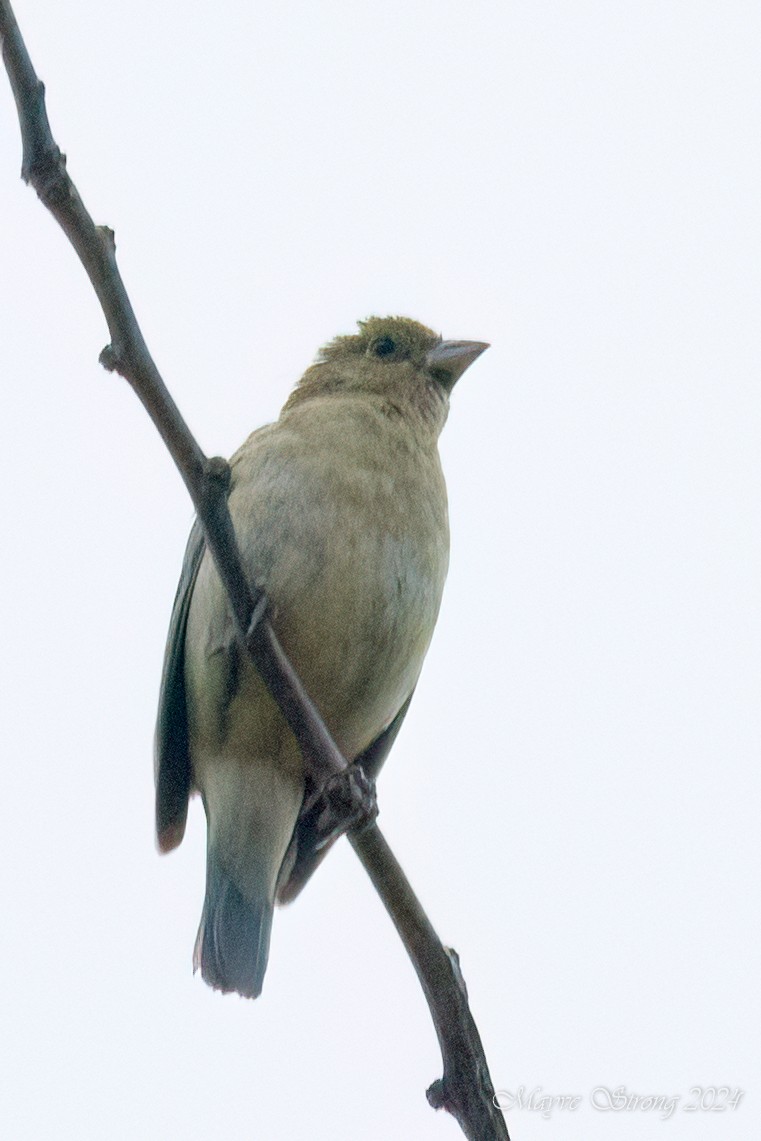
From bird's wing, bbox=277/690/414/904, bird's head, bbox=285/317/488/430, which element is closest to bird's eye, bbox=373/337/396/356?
bird's head, bbox=285/317/488/430

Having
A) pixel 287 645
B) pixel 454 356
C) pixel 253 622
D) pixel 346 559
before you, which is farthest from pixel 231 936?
pixel 454 356

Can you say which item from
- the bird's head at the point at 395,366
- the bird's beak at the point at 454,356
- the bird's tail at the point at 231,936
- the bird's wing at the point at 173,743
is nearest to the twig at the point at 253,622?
the bird's tail at the point at 231,936

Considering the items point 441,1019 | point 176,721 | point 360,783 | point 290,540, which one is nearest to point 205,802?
point 176,721

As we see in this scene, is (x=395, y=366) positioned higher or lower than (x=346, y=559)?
higher

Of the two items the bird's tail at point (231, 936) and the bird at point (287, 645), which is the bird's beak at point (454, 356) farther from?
the bird's tail at point (231, 936)

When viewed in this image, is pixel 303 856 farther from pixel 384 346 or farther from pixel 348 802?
pixel 384 346

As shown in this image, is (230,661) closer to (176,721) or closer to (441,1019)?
(176,721)

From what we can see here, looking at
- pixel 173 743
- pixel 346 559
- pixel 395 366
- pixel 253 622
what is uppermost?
pixel 395 366
